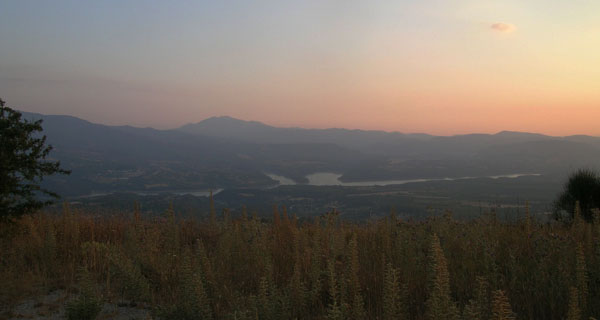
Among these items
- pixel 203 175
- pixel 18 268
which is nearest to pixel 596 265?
pixel 18 268

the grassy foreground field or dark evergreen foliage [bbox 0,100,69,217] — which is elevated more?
dark evergreen foliage [bbox 0,100,69,217]

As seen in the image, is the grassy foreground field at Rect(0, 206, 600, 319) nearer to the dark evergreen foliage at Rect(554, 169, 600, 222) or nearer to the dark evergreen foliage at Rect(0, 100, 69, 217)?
the dark evergreen foliage at Rect(0, 100, 69, 217)

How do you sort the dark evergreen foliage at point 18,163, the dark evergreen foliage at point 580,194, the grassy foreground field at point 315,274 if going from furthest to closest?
1. the dark evergreen foliage at point 580,194
2. the dark evergreen foliage at point 18,163
3. the grassy foreground field at point 315,274

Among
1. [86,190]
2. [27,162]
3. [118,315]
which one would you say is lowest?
[86,190]

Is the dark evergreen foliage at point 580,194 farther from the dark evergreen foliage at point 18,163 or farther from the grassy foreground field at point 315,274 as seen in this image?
the dark evergreen foliage at point 18,163

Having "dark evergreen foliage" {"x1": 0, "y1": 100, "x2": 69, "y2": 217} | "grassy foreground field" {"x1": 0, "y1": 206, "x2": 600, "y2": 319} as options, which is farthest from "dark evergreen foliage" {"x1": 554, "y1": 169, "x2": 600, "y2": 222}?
"dark evergreen foliage" {"x1": 0, "y1": 100, "x2": 69, "y2": 217}

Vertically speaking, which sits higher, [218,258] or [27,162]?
[27,162]

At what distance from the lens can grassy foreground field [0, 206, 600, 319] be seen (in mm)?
3113

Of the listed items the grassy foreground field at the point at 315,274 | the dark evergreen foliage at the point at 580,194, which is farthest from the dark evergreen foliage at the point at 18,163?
the dark evergreen foliage at the point at 580,194

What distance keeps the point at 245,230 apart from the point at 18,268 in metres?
3.15

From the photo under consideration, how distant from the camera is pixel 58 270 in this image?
4750 mm

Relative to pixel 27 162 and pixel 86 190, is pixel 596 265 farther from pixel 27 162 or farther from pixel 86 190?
pixel 86 190

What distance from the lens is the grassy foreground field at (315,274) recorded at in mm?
3113

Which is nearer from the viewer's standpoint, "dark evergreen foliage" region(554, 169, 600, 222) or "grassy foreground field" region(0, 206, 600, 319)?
"grassy foreground field" region(0, 206, 600, 319)
